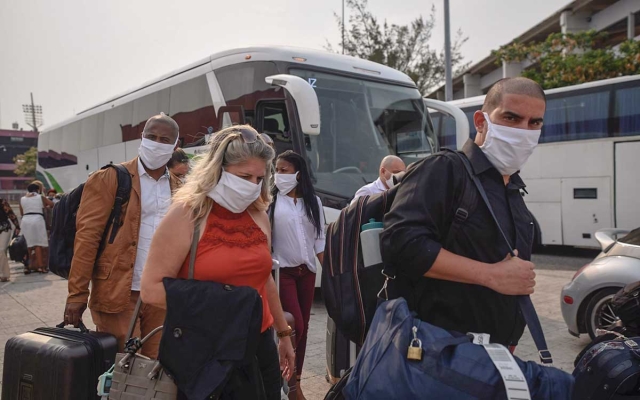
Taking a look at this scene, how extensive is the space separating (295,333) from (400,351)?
2.56 metres

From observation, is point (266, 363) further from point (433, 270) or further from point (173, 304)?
point (433, 270)

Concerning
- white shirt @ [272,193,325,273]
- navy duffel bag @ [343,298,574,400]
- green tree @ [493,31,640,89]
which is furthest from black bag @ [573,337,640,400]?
green tree @ [493,31,640,89]

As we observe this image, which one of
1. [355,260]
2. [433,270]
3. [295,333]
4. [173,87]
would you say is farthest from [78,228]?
[173,87]

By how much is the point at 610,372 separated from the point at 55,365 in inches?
105

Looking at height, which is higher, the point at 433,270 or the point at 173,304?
the point at 433,270

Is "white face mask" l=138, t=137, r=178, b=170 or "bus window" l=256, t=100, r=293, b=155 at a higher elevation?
"bus window" l=256, t=100, r=293, b=155

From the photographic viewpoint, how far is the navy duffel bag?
5.29ft

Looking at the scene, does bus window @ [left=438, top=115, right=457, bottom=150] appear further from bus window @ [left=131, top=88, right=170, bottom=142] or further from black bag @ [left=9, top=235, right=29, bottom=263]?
black bag @ [left=9, top=235, right=29, bottom=263]

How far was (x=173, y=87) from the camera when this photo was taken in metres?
11.2

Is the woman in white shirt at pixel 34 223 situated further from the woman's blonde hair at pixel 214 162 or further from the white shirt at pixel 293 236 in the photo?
the woman's blonde hair at pixel 214 162

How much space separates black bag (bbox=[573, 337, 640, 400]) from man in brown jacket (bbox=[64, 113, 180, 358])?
7.48 feet

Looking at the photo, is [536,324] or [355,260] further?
[355,260]

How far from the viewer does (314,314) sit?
7504mm

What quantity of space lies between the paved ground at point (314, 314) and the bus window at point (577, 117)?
2.97 meters
